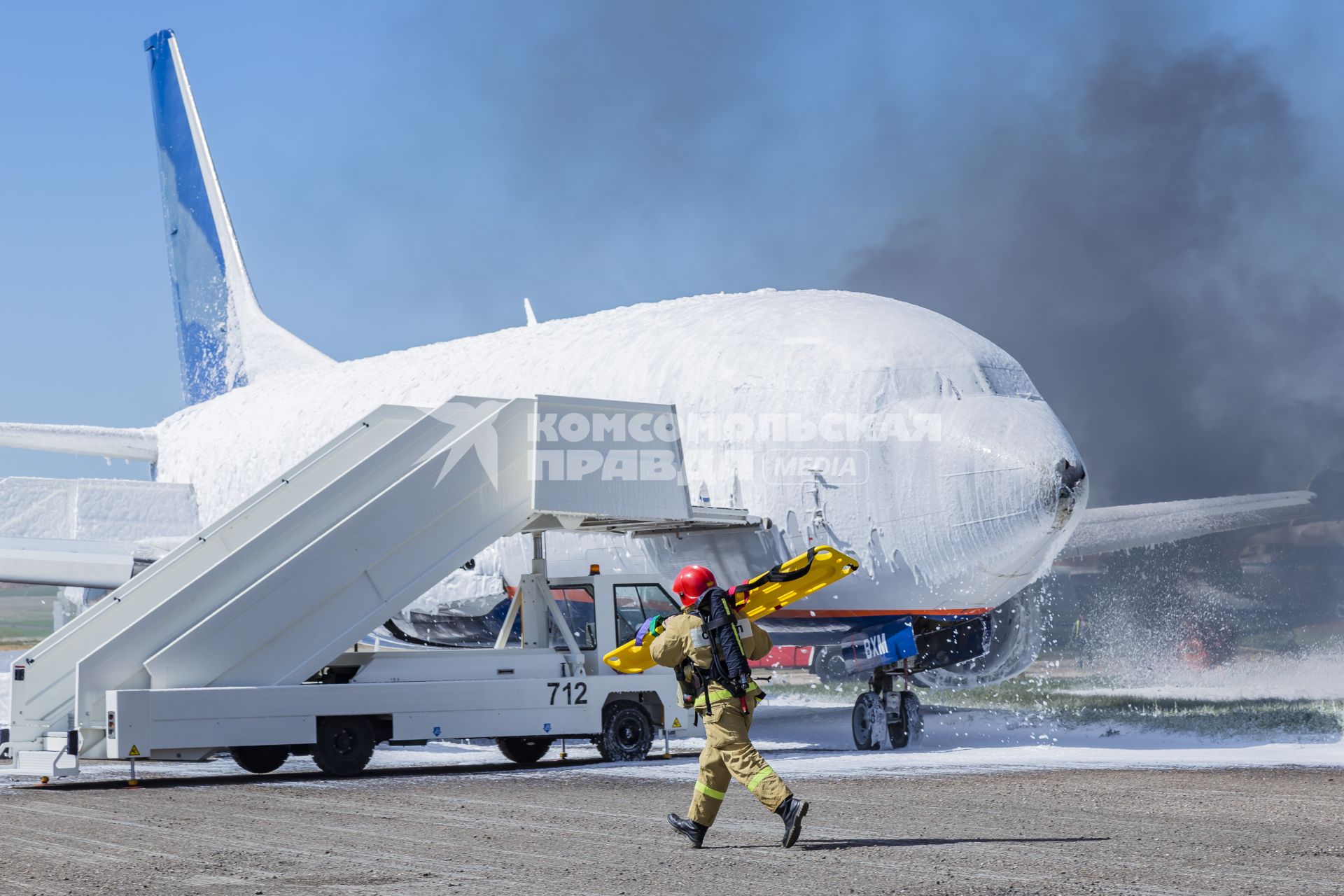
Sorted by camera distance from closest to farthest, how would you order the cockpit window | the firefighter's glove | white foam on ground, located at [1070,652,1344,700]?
the firefighter's glove → the cockpit window → white foam on ground, located at [1070,652,1344,700]

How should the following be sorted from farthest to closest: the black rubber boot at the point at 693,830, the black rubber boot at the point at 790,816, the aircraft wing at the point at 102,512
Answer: the aircraft wing at the point at 102,512 < the black rubber boot at the point at 693,830 < the black rubber boot at the point at 790,816

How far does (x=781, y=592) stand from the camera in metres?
10.2

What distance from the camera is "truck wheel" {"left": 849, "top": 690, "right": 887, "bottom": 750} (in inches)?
620

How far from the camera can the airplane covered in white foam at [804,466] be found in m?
15.2

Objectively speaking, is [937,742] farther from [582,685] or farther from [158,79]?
[158,79]

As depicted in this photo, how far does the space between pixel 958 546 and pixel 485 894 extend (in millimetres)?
8927

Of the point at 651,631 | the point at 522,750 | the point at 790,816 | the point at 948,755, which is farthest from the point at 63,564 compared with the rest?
the point at 790,816

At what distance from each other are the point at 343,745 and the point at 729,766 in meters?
6.35

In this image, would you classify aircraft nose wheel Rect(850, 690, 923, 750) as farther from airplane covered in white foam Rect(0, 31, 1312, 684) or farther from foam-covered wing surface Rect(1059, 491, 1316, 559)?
foam-covered wing surface Rect(1059, 491, 1316, 559)

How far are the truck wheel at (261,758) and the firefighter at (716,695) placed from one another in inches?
255

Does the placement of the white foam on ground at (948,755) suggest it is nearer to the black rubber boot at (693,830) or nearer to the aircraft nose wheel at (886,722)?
the aircraft nose wheel at (886,722)

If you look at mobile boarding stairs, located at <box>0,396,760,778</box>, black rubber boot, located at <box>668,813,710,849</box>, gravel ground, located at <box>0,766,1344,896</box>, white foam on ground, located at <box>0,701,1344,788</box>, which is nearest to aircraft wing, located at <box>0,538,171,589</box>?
white foam on ground, located at <box>0,701,1344,788</box>

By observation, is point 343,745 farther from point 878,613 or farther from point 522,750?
point 878,613

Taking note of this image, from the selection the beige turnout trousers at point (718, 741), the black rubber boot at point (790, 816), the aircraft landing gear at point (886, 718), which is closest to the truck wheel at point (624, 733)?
the aircraft landing gear at point (886, 718)
